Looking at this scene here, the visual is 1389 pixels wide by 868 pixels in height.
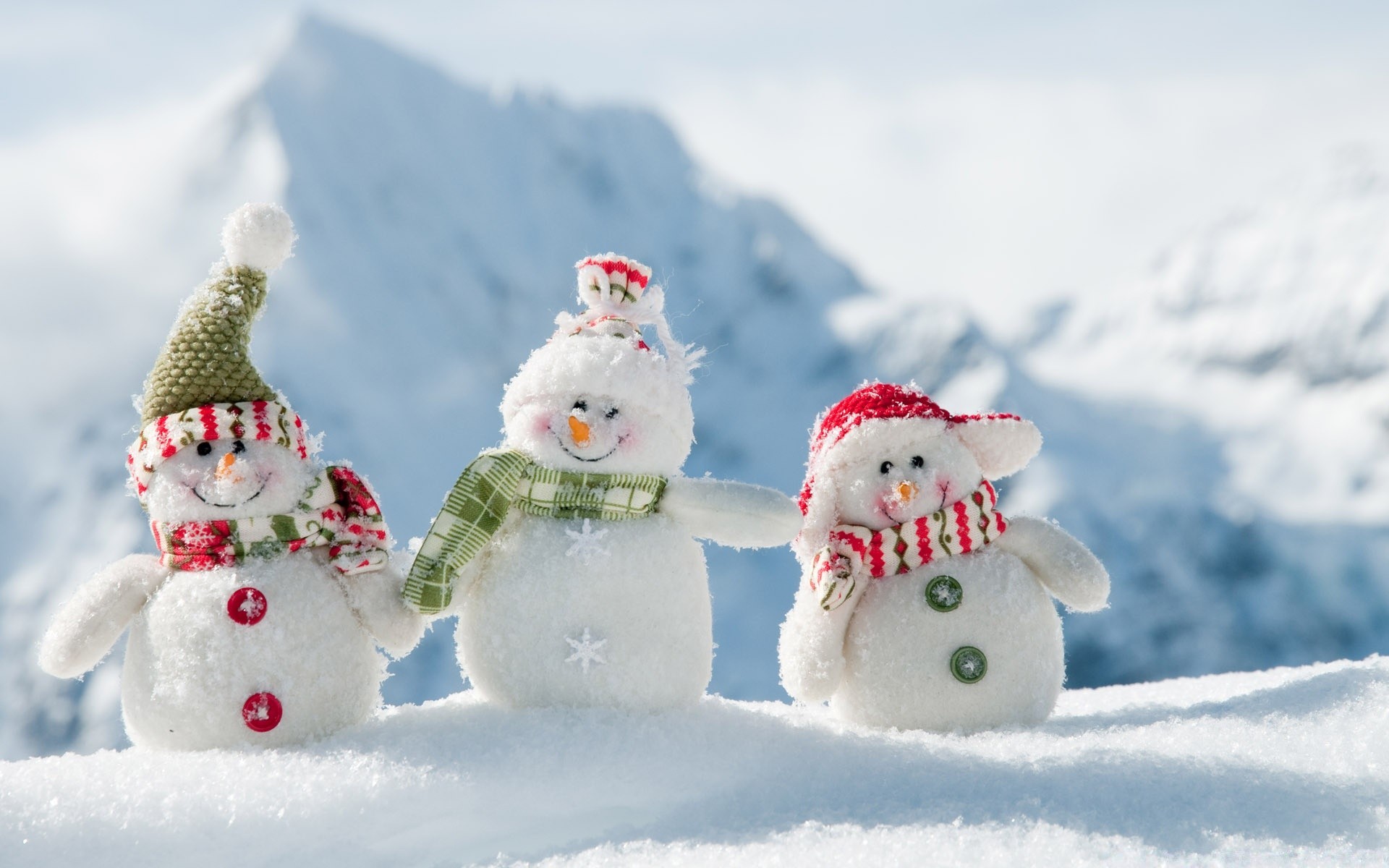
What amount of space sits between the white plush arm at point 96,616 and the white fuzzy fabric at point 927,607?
1.21m

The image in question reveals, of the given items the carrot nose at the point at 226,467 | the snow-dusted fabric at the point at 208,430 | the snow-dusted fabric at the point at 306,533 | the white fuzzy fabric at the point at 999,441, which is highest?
the white fuzzy fabric at the point at 999,441

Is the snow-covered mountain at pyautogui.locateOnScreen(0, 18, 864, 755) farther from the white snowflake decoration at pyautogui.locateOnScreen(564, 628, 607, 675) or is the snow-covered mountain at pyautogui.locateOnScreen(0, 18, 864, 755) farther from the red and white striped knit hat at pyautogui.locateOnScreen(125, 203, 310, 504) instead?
the white snowflake decoration at pyautogui.locateOnScreen(564, 628, 607, 675)

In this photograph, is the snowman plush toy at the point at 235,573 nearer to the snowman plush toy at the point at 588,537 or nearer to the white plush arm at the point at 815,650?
the snowman plush toy at the point at 588,537

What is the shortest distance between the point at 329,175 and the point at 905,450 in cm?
2582

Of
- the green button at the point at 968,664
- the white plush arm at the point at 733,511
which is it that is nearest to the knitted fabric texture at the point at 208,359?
the white plush arm at the point at 733,511

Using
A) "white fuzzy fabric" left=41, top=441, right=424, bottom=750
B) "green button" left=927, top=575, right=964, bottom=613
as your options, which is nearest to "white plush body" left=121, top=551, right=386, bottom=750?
"white fuzzy fabric" left=41, top=441, right=424, bottom=750

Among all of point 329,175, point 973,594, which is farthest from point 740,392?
point 973,594

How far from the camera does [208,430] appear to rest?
1944 millimetres

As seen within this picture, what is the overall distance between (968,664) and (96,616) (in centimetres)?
159

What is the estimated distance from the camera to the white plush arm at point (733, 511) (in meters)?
2.08

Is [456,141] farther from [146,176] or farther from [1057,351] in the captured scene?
[1057,351]

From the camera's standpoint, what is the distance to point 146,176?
26.1 metres

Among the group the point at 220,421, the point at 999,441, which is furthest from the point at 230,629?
the point at 999,441

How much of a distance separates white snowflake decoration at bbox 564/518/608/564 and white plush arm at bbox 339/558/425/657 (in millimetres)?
305
